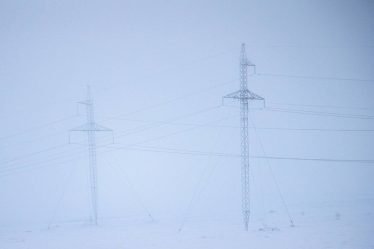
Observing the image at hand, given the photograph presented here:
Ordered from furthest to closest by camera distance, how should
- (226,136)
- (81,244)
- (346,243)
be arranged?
(226,136) < (81,244) < (346,243)

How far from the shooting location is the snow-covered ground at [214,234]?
2167 cm

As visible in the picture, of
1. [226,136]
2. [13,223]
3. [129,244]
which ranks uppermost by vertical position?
[226,136]

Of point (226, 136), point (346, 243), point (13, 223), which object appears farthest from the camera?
point (226, 136)

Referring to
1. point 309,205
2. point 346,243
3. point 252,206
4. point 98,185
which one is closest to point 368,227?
point 346,243

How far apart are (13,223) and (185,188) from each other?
698 inches

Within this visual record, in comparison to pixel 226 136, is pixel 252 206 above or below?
below

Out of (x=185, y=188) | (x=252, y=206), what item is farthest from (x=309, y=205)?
(x=185, y=188)

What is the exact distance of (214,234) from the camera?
24.2 m

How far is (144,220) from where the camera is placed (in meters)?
30.7

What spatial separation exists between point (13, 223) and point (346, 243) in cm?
2941

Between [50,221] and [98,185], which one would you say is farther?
[98,185]

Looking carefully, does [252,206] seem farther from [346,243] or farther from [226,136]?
[346,243]

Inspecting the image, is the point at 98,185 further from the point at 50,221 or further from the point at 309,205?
the point at 309,205

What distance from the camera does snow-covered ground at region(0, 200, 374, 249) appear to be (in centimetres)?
2167
